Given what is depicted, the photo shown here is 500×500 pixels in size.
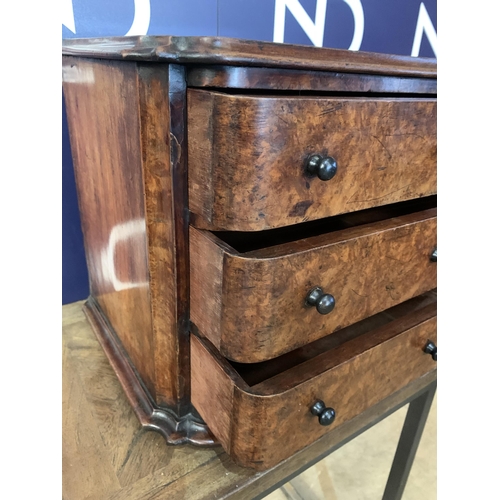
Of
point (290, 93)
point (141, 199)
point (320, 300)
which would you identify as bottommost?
point (320, 300)

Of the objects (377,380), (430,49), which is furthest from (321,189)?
(430,49)

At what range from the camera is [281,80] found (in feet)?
1.44

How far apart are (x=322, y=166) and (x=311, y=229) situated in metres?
0.29

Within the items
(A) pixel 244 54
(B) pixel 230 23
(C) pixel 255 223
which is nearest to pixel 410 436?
(C) pixel 255 223

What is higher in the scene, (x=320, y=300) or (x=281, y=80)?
(x=281, y=80)

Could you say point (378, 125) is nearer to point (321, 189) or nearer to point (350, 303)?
point (321, 189)

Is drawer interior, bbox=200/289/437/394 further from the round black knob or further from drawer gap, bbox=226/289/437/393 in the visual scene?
the round black knob

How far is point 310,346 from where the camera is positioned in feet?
2.20

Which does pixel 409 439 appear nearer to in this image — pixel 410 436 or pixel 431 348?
pixel 410 436

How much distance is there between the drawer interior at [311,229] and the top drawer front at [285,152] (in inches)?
5.2

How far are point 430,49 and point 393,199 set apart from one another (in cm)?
119

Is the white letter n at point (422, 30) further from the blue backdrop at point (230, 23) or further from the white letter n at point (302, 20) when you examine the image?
the white letter n at point (302, 20)

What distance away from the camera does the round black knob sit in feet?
1.44
